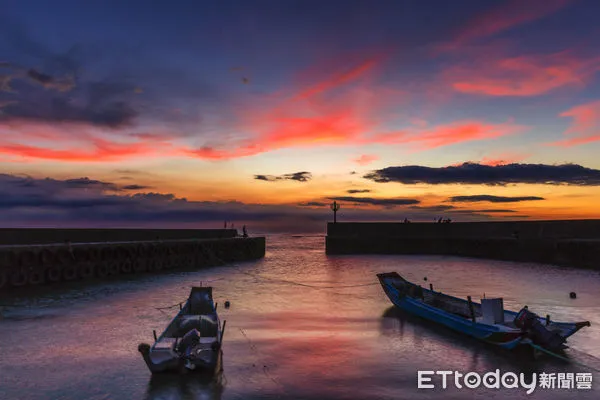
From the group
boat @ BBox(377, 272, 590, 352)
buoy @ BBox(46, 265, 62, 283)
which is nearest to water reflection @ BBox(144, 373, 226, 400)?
boat @ BBox(377, 272, 590, 352)

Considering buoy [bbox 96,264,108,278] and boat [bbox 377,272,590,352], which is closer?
boat [bbox 377,272,590,352]

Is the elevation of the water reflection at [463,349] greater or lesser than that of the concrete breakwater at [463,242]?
lesser

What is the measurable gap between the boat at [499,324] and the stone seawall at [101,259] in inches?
1117

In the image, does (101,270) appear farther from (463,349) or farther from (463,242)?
(463,242)

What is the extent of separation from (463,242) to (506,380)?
2174 inches

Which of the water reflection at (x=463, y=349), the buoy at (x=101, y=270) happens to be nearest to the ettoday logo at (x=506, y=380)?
the water reflection at (x=463, y=349)

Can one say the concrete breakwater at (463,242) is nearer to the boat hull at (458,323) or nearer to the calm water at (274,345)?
the calm water at (274,345)

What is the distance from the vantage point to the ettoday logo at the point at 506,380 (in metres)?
13.2

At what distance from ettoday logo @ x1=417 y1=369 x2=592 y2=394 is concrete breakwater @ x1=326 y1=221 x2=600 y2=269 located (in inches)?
1642

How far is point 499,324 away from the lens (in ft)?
57.1

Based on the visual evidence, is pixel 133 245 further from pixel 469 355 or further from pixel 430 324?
pixel 469 355

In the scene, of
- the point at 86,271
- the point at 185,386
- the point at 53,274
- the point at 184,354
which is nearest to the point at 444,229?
the point at 86,271

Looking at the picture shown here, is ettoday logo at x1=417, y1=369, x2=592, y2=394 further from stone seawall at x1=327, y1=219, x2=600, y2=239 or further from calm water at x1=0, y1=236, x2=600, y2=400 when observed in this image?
stone seawall at x1=327, y1=219, x2=600, y2=239

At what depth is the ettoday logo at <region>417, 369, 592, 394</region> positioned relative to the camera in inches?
521
